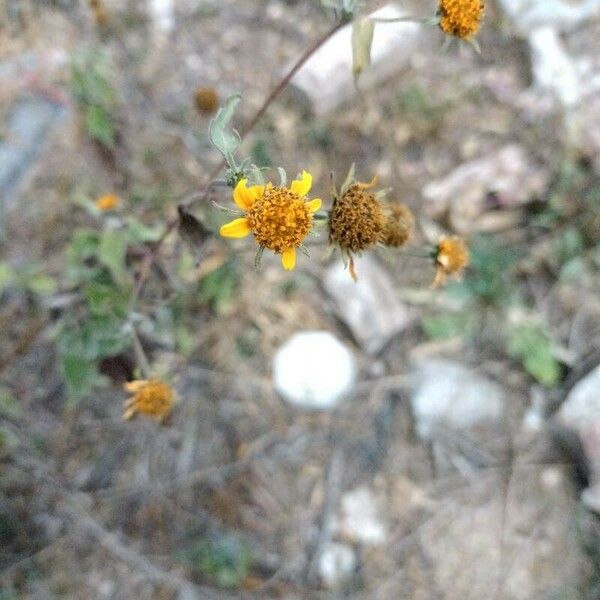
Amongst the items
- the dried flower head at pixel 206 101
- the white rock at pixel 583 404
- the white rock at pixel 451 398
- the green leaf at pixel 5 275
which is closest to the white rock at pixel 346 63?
the dried flower head at pixel 206 101

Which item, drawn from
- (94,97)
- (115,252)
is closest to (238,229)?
(115,252)

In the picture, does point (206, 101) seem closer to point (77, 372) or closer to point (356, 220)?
point (77, 372)

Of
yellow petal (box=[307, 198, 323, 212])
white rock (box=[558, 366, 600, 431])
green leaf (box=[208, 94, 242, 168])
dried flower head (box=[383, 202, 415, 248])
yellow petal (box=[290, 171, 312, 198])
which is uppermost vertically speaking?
green leaf (box=[208, 94, 242, 168])

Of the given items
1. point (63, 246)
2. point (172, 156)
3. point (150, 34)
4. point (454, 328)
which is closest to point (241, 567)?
point (454, 328)

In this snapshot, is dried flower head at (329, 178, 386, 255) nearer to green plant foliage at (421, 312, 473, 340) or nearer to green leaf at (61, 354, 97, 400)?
green leaf at (61, 354, 97, 400)

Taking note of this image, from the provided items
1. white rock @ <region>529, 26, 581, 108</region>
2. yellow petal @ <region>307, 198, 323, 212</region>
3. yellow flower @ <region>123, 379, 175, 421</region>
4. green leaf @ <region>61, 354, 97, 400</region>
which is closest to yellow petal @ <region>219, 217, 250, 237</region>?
yellow petal @ <region>307, 198, 323, 212</region>

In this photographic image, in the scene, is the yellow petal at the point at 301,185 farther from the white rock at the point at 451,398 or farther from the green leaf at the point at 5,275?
the white rock at the point at 451,398

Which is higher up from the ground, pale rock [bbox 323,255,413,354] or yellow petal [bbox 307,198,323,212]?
yellow petal [bbox 307,198,323,212]
